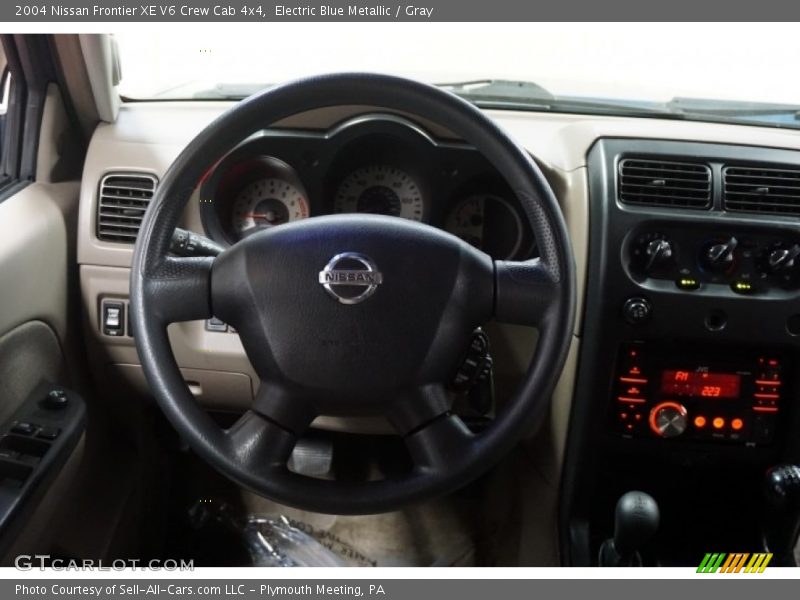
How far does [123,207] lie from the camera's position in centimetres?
151

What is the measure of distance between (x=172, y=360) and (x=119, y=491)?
0.86 m

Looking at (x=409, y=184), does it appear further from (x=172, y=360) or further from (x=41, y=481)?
(x=41, y=481)

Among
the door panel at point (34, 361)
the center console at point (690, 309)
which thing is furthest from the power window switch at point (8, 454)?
the center console at point (690, 309)

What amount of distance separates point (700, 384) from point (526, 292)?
0.60m

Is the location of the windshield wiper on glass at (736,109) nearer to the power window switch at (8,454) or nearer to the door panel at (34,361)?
the door panel at (34,361)

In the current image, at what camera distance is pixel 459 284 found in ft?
3.53

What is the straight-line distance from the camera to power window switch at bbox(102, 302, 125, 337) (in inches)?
60.9

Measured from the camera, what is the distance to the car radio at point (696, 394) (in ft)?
4.81

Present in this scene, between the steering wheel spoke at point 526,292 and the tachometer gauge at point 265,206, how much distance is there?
1.84 feet

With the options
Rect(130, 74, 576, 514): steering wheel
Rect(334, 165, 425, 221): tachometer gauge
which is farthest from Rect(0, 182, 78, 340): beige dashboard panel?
Rect(334, 165, 425, 221): tachometer gauge

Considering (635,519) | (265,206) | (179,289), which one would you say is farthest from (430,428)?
(265,206)

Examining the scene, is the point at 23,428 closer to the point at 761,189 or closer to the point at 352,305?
the point at 352,305

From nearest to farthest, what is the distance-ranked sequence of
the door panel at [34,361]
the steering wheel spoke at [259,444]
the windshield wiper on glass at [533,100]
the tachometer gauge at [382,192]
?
1. the steering wheel spoke at [259,444]
2. the door panel at [34,361]
3. the tachometer gauge at [382,192]
4. the windshield wiper on glass at [533,100]

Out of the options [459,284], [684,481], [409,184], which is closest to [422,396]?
[459,284]
